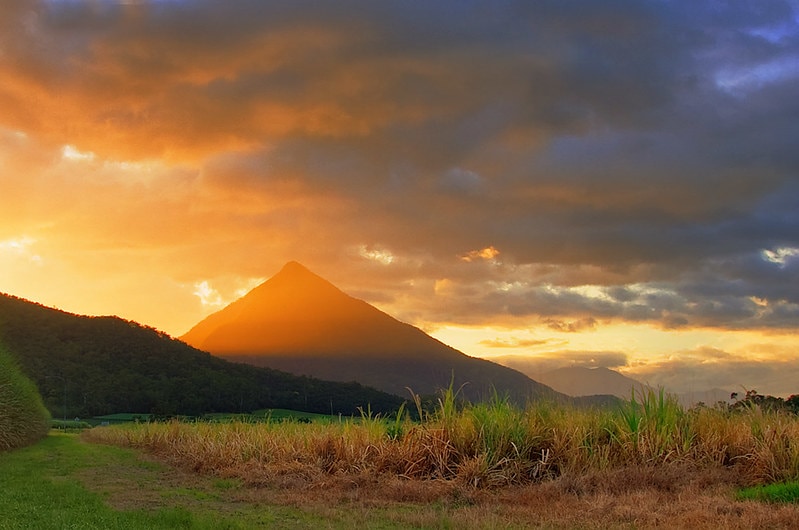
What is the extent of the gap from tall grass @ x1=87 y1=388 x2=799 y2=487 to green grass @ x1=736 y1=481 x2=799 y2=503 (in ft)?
4.52

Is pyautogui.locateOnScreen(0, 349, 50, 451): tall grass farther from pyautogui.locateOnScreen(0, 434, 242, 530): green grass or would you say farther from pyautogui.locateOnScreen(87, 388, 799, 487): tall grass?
pyautogui.locateOnScreen(87, 388, 799, 487): tall grass

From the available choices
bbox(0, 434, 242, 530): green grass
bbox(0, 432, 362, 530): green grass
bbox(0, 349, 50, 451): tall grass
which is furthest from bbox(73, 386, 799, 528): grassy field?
bbox(0, 349, 50, 451): tall grass

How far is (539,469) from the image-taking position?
14.1 metres

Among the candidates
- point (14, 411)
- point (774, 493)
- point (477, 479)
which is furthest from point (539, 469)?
point (14, 411)

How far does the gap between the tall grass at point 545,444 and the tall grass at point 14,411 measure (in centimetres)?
1543

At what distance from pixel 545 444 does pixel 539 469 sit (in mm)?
882

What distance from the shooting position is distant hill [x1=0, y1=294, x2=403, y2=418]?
79562 millimetres

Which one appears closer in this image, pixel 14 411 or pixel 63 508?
pixel 63 508

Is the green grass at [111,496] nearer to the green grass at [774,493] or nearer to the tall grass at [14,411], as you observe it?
the green grass at [774,493]

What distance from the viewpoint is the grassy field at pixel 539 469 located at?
10555 millimetres

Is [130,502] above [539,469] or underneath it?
underneath

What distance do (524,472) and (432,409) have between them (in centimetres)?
310

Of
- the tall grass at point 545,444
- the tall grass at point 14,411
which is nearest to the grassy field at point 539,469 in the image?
the tall grass at point 545,444

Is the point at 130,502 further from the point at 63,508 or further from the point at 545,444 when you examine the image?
the point at 545,444
